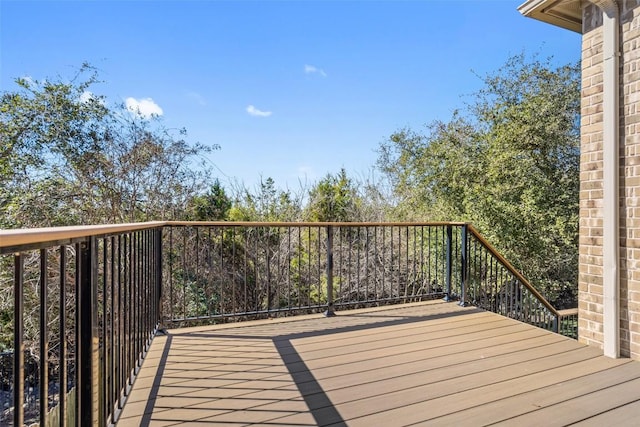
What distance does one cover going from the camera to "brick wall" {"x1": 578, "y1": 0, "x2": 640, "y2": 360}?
2.54 meters

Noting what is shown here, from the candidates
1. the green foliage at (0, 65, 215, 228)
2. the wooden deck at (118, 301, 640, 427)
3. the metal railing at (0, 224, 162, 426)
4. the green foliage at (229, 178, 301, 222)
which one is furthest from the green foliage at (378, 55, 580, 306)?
the metal railing at (0, 224, 162, 426)

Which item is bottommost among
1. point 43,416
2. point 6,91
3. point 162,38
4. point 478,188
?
point 43,416

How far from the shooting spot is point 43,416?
1000mm

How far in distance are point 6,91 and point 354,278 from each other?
6600 millimetres


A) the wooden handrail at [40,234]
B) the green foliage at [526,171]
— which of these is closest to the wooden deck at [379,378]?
the wooden handrail at [40,234]

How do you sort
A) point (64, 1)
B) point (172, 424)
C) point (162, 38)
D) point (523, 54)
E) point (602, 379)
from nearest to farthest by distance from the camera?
point (172, 424)
point (602, 379)
point (64, 1)
point (162, 38)
point (523, 54)

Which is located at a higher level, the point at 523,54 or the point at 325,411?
the point at 523,54

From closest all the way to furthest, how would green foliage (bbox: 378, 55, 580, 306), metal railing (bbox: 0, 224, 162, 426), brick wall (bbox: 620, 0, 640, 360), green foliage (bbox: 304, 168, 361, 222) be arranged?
metal railing (bbox: 0, 224, 162, 426), brick wall (bbox: 620, 0, 640, 360), green foliage (bbox: 378, 55, 580, 306), green foliage (bbox: 304, 168, 361, 222)

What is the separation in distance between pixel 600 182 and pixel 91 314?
10.7ft

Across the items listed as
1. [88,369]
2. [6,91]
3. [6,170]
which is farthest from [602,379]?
[6,91]

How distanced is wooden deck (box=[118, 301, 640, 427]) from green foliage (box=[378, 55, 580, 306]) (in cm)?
476

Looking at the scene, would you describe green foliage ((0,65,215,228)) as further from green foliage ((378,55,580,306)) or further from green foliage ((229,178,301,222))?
green foliage ((378,55,580,306))

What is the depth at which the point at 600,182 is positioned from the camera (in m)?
2.74

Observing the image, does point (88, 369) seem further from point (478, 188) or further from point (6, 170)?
point (478, 188)
